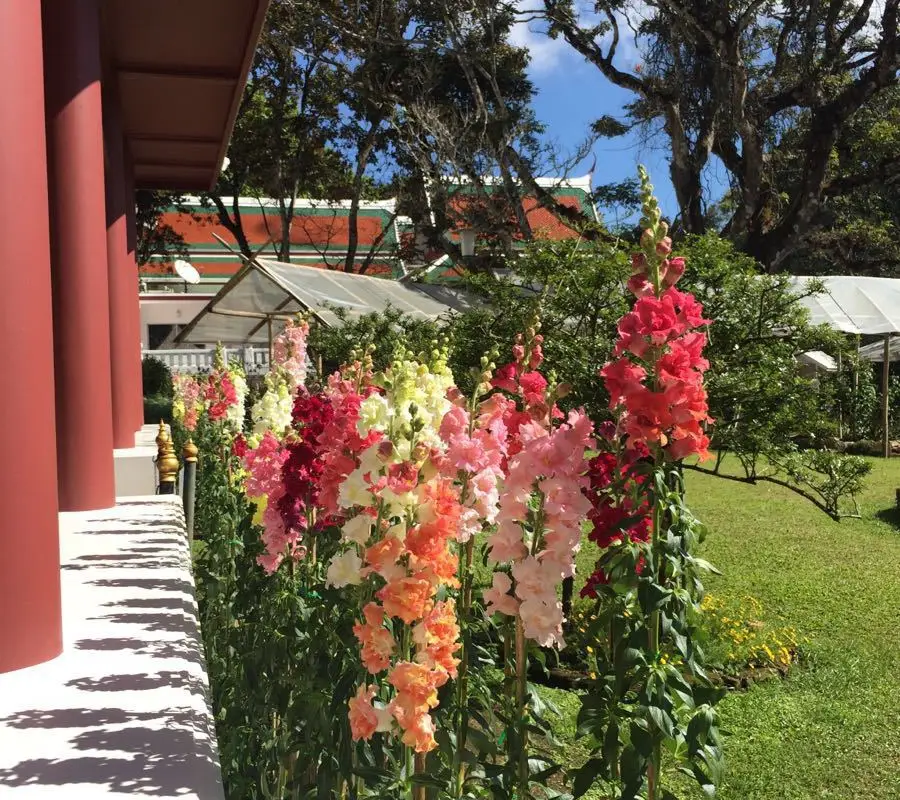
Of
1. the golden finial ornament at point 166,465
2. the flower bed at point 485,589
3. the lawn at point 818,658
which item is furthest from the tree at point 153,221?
the flower bed at point 485,589

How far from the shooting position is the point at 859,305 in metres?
20.4

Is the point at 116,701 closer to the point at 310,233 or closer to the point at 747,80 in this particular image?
the point at 747,80

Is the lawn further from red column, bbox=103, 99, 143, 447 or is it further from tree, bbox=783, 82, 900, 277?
tree, bbox=783, 82, 900, 277

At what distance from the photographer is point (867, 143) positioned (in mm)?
22859

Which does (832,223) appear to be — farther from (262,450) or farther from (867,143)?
(262,450)

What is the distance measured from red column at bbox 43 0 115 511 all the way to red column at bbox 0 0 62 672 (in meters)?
2.49

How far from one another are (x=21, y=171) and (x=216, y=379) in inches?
180

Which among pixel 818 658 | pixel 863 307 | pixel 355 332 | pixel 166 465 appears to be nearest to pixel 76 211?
pixel 166 465

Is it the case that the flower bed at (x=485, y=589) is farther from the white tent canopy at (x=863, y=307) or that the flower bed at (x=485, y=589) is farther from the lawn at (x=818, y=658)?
the white tent canopy at (x=863, y=307)

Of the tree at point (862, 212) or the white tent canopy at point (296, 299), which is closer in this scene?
the white tent canopy at point (296, 299)

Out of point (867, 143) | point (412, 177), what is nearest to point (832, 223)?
point (867, 143)

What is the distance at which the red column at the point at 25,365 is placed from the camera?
2705mm

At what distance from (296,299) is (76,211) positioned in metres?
8.21

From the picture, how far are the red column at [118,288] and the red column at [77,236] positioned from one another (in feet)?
8.71
